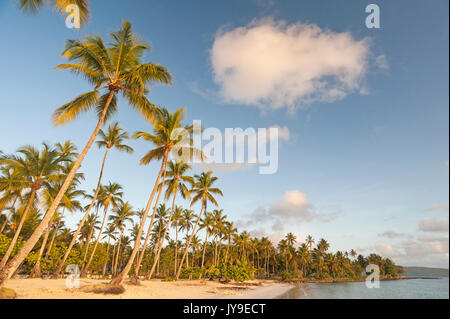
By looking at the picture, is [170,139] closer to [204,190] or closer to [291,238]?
[204,190]

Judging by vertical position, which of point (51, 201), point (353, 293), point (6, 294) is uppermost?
point (51, 201)

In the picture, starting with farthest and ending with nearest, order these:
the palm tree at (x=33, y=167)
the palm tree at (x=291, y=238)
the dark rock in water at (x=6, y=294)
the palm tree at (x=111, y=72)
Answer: the palm tree at (x=291, y=238) → the palm tree at (x=33, y=167) → the palm tree at (x=111, y=72) → the dark rock in water at (x=6, y=294)

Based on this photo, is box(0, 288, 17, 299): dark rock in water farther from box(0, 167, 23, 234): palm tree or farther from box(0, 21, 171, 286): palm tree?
box(0, 167, 23, 234): palm tree

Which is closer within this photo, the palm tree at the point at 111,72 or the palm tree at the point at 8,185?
the palm tree at the point at 111,72

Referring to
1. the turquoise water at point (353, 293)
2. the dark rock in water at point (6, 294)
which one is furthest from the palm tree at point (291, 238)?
the dark rock in water at point (6, 294)

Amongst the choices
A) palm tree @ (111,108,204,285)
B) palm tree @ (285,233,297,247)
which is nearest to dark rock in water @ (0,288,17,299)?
palm tree @ (111,108,204,285)

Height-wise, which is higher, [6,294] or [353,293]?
[6,294]

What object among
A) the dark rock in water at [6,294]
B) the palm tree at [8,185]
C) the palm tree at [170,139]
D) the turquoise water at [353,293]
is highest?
the palm tree at [170,139]

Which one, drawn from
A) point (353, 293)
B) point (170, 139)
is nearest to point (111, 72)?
point (170, 139)

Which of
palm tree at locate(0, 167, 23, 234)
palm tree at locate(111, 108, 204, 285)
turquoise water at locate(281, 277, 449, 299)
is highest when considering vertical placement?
palm tree at locate(111, 108, 204, 285)

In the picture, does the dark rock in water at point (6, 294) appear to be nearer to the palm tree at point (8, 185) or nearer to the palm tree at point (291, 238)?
the palm tree at point (8, 185)

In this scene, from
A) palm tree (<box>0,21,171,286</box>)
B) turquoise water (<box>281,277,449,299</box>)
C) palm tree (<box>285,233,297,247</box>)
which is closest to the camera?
palm tree (<box>0,21,171,286</box>)
